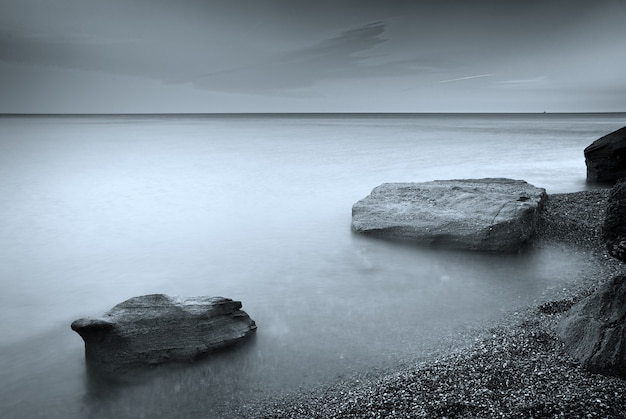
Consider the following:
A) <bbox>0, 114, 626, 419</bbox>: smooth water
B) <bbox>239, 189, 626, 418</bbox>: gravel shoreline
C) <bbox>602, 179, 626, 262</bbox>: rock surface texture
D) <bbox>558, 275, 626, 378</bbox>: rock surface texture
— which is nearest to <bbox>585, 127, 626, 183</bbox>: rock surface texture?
<bbox>0, 114, 626, 419</bbox>: smooth water

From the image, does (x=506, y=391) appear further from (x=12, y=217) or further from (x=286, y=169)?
(x=286, y=169)

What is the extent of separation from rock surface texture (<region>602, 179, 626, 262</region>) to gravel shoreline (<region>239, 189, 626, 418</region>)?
1.98m

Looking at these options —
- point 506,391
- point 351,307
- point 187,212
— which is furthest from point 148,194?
point 506,391

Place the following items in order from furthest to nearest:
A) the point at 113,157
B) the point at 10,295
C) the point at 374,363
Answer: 1. the point at 113,157
2. the point at 10,295
3. the point at 374,363

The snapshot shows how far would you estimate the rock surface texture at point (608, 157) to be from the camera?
1021 cm

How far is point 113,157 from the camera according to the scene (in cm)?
2262

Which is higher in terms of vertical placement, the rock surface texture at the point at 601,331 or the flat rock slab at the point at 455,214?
the flat rock slab at the point at 455,214

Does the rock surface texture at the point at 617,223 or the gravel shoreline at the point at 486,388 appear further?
the rock surface texture at the point at 617,223

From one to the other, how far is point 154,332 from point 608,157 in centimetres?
1066

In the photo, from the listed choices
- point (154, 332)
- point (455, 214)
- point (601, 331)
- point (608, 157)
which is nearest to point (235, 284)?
point (154, 332)

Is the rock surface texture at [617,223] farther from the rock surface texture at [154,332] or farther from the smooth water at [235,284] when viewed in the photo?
the rock surface texture at [154,332]

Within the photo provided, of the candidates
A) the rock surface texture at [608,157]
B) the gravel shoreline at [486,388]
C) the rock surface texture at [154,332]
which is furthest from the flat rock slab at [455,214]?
the rock surface texture at [154,332]

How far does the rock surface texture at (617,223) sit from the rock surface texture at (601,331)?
237 centimetres

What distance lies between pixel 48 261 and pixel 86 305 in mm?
2060
